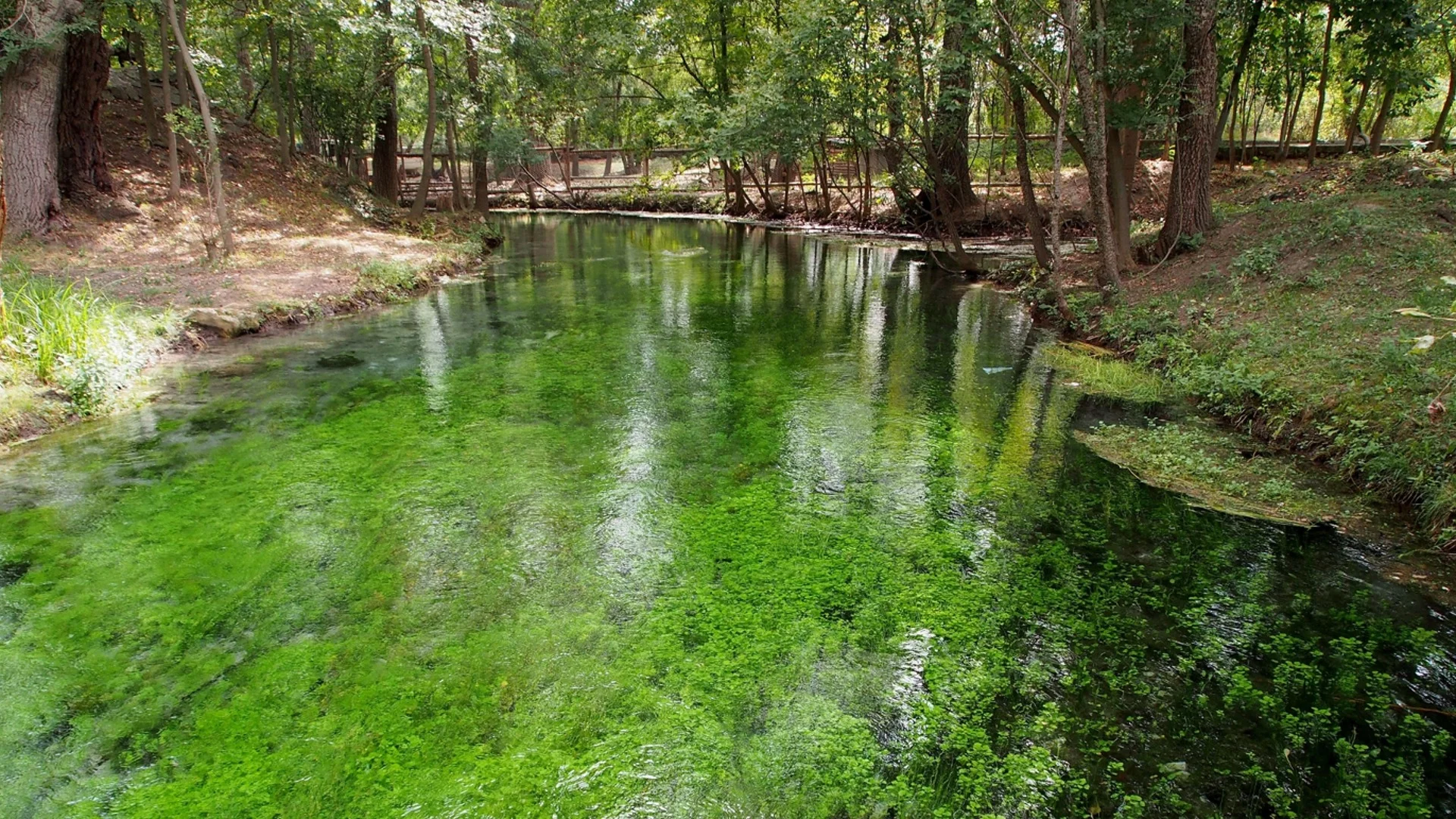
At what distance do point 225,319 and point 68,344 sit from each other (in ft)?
7.29

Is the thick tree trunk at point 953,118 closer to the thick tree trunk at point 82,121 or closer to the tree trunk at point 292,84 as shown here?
the tree trunk at point 292,84

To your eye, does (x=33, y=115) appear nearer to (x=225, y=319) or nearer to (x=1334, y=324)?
(x=225, y=319)

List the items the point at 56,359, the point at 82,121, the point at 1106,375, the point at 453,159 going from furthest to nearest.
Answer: the point at 453,159 < the point at 82,121 < the point at 1106,375 < the point at 56,359

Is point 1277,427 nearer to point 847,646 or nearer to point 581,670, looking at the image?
point 847,646

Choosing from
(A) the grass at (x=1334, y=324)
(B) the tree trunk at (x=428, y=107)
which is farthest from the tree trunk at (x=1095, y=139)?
(B) the tree trunk at (x=428, y=107)

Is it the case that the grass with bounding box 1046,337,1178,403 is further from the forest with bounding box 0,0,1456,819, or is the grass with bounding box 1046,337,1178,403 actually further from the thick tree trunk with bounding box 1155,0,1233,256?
the thick tree trunk with bounding box 1155,0,1233,256

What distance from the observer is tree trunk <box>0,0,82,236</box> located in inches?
371

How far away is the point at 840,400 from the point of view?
21.5 ft

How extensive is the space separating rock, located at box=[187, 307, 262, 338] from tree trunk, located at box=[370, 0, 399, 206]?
352 inches

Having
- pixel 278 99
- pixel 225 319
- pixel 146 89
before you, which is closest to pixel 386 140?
pixel 278 99

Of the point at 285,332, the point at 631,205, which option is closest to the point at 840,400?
the point at 285,332

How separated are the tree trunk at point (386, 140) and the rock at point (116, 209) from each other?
5591mm

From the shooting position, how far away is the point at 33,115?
962 cm

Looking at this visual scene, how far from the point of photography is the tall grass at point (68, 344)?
5.64 metres
